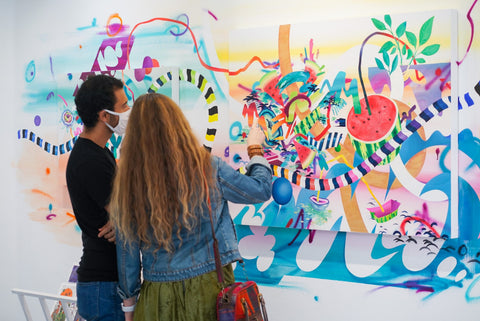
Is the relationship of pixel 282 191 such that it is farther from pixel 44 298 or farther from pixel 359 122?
pixel 44 298

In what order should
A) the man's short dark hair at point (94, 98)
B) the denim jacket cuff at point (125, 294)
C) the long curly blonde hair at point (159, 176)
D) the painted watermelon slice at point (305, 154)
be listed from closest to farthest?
the long curly blonde hair at point (159, 176) < the denim jacket cuff at point (125, 294) < the man's short dark hair at point (94, 98) < the painted watermelon slice at point (305, 154)

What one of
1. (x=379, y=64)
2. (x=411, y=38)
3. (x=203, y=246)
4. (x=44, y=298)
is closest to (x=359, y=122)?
(x=379, y=64)

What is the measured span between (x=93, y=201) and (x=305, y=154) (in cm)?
103

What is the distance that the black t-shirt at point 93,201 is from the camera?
5.57ft

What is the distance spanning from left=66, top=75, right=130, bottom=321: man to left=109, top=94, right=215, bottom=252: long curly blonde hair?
204 mm

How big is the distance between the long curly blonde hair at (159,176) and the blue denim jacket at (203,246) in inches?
1.5

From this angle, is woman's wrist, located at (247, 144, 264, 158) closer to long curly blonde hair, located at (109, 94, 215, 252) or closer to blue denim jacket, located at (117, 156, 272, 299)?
blue denim jacket, located at (117, 156, 272, 299)

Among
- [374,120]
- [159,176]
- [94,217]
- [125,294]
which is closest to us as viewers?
[159,176]

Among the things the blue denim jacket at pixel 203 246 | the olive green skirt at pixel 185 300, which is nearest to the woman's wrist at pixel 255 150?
the blue denim jacket at pixel 203 246

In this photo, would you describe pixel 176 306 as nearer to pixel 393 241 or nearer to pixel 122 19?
pixel 393 241

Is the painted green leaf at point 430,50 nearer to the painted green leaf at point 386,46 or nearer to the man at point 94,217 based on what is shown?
the painted green leaf at point 386,46

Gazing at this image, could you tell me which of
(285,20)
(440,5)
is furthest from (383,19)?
(285,20)

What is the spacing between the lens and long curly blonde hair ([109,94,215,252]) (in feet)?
4.82

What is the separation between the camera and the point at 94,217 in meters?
1.72
